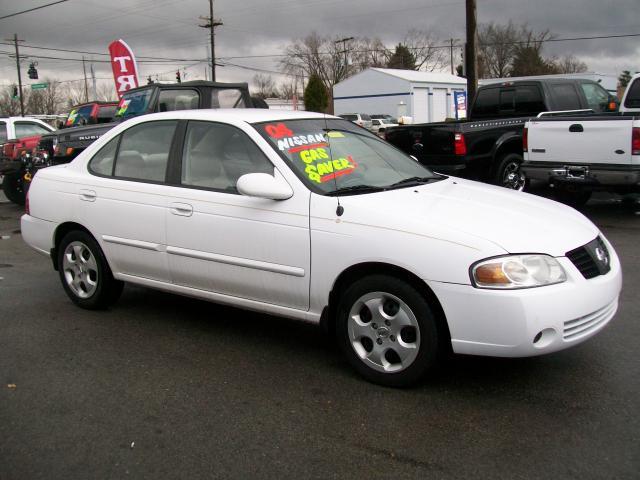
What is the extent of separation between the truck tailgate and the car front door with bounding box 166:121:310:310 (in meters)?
5.83

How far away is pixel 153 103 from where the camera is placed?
422 inches

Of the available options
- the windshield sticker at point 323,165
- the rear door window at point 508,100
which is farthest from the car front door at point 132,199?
the rear door window at point 508,100

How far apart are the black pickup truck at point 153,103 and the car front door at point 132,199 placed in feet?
18.4

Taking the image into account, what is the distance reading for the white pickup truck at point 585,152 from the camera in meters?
8.25

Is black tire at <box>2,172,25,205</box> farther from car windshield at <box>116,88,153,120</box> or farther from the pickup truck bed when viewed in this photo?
the pickup truck bed

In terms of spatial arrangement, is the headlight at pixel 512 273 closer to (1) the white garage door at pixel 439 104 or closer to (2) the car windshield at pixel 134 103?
(2) the car windshield at pixel 134 103

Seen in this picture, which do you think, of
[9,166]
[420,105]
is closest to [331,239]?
[9,166]

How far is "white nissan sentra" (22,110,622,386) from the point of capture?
3.47m

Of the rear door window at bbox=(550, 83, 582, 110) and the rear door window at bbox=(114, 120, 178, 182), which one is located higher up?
the rear door window at bbox=(550, 83, 582, 110)

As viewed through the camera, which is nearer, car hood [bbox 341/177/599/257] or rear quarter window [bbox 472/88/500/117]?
car hood [bbox 341/177/599/257]

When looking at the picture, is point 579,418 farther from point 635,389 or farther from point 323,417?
point 323,417

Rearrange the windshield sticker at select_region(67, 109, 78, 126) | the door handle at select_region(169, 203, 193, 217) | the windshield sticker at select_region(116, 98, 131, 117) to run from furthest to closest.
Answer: the windshield sticker at select_region(67, 109, 78, 126) → the windshield sticker at select_region(116, 98, 131, 117) → the door handle at select_region(169, 203, 193, 217)

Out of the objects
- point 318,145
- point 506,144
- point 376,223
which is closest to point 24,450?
point 376,223

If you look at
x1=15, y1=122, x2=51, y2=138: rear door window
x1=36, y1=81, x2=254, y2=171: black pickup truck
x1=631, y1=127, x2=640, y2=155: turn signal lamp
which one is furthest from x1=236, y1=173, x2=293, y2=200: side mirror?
x1=15, y1=122, x2=51, y2=138: rear door window
